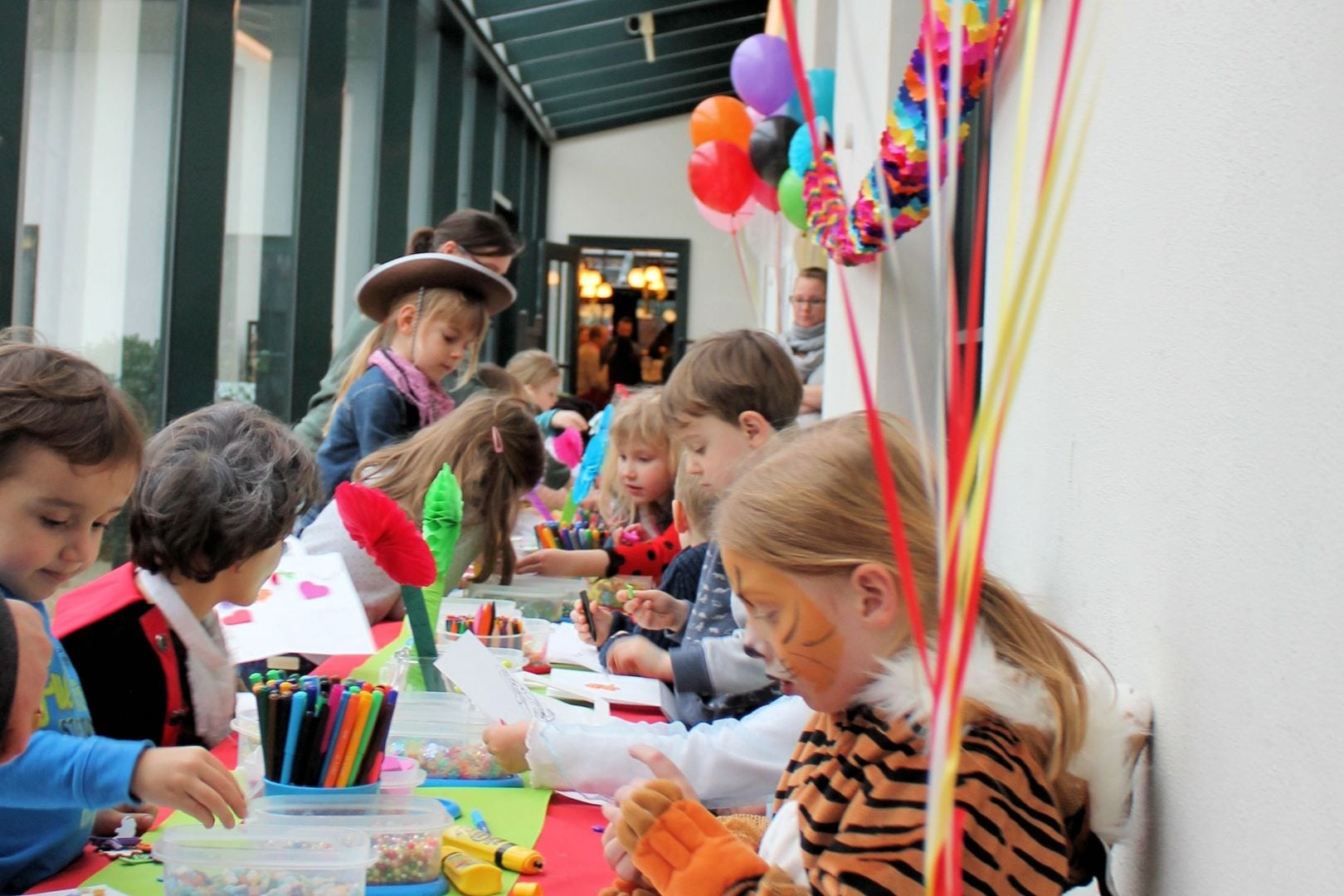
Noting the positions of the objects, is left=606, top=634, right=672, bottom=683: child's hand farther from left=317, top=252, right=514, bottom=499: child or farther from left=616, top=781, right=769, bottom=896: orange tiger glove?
left=317, top=252, right=514, bottom=499: child

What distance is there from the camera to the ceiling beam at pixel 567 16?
9.52 m

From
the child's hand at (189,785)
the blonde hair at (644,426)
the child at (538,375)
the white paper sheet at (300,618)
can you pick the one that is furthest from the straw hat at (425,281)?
the child at (538,375)

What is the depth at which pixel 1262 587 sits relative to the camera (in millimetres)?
875

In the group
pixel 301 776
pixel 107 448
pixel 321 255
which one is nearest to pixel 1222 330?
pixel 301 776

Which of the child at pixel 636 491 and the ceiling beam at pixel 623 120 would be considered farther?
the ceiling beam at pixel 623 120

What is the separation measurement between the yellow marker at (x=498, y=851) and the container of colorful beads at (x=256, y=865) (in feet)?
0.57

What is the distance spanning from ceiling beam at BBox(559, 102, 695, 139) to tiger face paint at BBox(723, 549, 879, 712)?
40.0ft

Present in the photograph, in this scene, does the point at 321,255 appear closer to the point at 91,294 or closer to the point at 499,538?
the point at 91,294

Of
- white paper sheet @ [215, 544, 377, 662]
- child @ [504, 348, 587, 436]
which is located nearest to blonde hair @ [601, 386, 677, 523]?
white paper sheet @ [215, 544, 377, 662]

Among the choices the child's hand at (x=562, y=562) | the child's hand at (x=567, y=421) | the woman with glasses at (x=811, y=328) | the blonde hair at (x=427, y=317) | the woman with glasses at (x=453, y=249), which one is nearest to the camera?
the child's hand at (x=562, y=562)

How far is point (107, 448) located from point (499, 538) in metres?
1.67

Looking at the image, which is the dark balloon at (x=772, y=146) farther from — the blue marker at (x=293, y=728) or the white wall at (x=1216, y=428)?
the blue marker at (x=293, y=728)

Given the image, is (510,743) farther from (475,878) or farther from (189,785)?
(189,785)

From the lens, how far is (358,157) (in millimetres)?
7090
